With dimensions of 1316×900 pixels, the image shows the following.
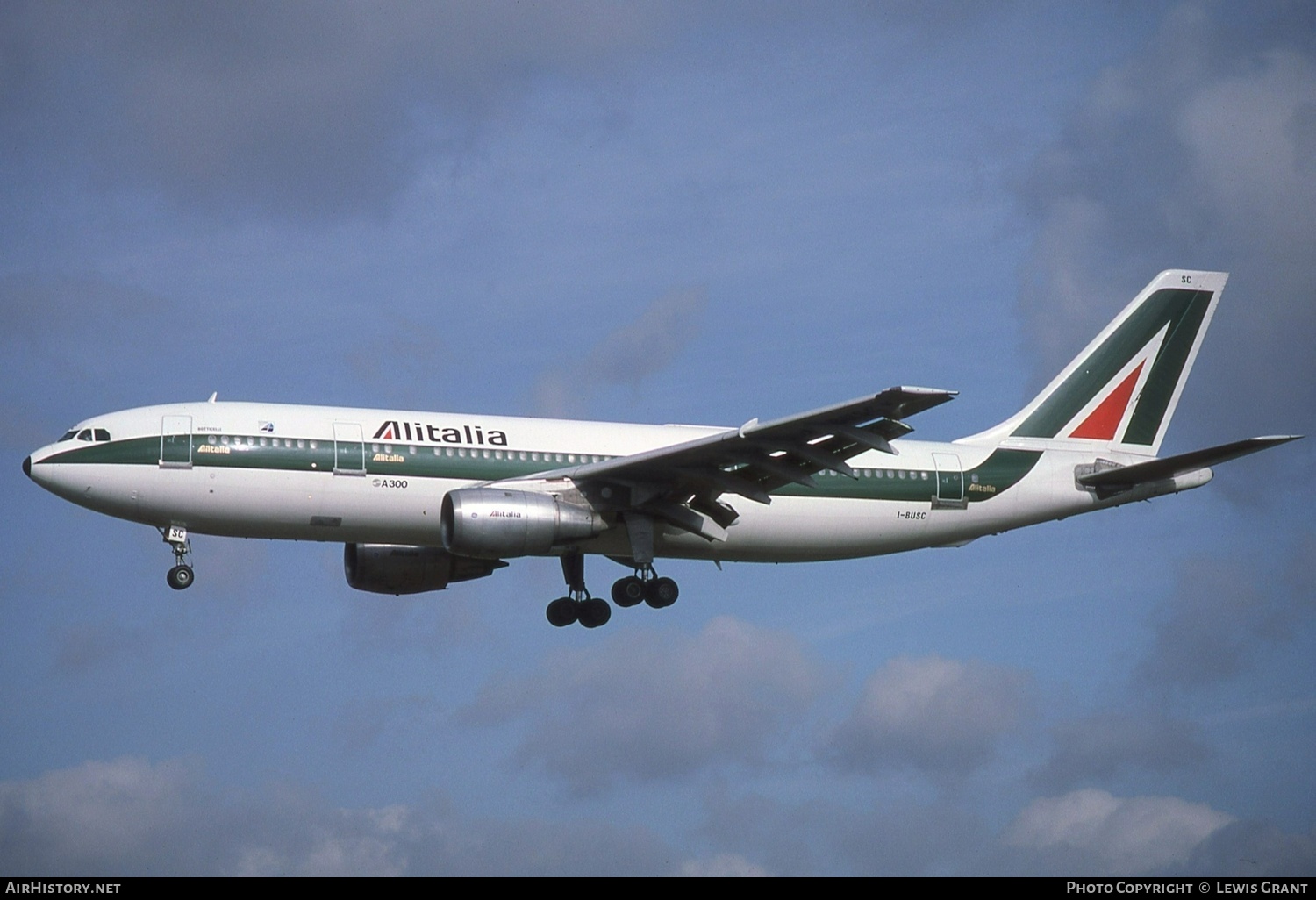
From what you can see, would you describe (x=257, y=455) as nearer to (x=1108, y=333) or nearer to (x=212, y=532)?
(x=212, y=532)

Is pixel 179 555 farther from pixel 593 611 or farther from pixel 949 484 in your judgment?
pixel 949 484

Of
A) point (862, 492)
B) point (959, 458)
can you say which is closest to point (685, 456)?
point (862, 492)

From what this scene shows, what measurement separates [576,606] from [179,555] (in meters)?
10.9

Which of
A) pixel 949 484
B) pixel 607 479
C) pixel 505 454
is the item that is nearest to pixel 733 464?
pixel 607 479

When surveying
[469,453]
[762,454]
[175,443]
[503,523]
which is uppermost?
[175,443]

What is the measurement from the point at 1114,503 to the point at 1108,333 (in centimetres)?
577

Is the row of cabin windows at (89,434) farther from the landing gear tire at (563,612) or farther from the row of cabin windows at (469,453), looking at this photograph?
the landing gear tire at (563,612)

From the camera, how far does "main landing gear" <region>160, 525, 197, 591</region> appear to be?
42531 millimetres

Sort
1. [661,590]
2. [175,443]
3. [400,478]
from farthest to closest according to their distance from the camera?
[661,590] → [400,478] → [175,443]

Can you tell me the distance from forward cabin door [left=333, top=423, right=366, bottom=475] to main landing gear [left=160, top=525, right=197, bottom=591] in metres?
4.09

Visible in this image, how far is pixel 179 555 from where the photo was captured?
141ft

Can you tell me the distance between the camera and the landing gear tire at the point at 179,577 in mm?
42906

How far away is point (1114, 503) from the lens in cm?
4959

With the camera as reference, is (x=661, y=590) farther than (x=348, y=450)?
Yes
